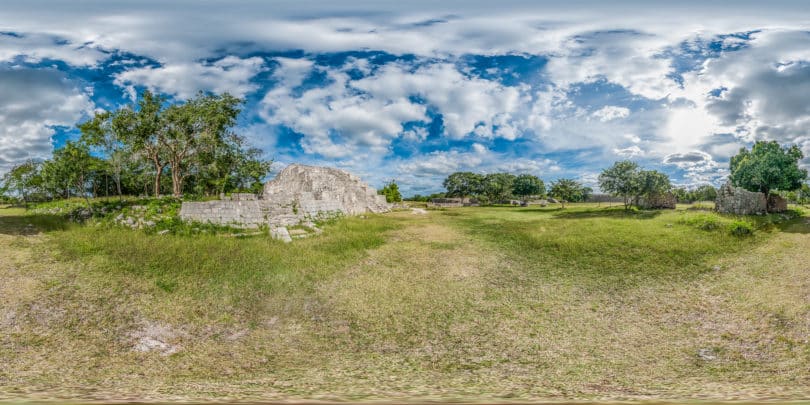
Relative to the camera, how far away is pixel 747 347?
25.6 feet

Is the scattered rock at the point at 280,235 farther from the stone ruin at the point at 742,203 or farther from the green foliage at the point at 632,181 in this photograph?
the green foliage at the point at 632,181

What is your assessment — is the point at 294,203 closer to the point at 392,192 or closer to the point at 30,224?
the point at 30,224

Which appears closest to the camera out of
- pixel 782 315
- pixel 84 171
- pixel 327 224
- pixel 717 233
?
pixel 782 315

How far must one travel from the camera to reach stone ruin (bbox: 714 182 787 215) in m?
23.5

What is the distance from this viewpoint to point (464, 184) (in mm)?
85250

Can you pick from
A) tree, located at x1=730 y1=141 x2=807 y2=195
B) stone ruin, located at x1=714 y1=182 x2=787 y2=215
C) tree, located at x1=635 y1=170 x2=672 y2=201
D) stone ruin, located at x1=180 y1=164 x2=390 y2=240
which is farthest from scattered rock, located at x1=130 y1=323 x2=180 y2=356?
tree, located at x1=635 y1=170 x2=672 y2=201

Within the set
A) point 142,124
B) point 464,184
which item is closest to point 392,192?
point 464,184

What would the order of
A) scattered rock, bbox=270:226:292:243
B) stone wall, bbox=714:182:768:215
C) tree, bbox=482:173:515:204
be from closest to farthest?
scattered rock, bbox=270:226:292:243
stone wall, bbox=714:182:768:215
tree, bbox=482:173:515:204

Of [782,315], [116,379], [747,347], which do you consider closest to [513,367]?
[747,347]

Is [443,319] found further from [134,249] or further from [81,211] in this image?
[81,211]

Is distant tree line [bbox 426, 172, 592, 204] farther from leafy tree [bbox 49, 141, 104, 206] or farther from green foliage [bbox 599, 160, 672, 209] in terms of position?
leafy tree [bbox 49, 141, 104, 206]

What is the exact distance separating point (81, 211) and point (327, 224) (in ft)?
40.4

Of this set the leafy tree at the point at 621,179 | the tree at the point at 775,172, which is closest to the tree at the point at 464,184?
the leafy tree at the point at 621,179

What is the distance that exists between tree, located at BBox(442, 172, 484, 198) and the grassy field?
2639 inches
